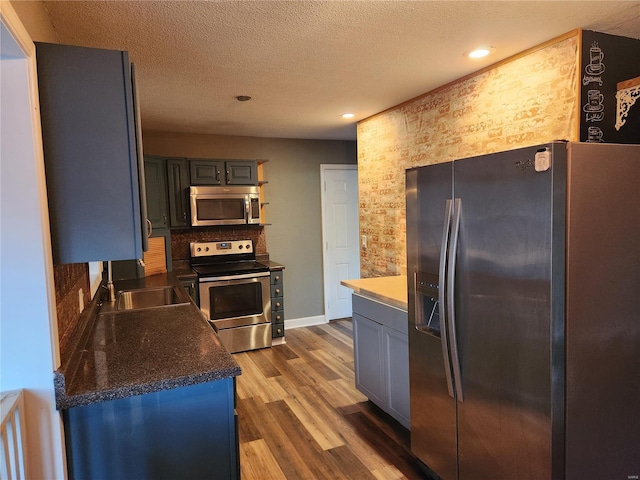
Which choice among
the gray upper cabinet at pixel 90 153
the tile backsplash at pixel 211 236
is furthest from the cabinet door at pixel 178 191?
the gray upper cabinet at pixel 90 153

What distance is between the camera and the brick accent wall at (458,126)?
2.18 m

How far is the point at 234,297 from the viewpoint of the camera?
168 inches

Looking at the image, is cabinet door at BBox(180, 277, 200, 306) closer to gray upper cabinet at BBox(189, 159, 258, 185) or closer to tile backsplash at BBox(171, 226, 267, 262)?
tile backsplash at BBox(171, 226, 267, 262)

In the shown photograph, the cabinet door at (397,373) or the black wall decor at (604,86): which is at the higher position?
the black wall decor at (604,86)

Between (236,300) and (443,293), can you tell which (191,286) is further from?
(443,293)

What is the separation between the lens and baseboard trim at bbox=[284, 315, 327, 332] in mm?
5188

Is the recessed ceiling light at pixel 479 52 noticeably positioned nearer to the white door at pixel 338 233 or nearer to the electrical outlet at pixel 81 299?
the electrical outlet at pixel 81 299

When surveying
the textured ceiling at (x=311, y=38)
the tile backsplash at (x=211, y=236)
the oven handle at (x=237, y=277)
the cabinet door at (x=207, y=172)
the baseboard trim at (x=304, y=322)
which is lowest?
the baseboard trim at (x=304, y=322)

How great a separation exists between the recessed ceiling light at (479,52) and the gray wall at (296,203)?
2971 mm

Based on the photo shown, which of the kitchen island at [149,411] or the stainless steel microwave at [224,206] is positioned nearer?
the kitchen island at [149,411]

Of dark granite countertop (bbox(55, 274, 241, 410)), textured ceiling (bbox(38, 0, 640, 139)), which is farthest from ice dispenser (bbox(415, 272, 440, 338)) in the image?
textured ceiling (bbox(38, 0, 640, 139))

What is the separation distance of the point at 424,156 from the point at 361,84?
0.75 meters

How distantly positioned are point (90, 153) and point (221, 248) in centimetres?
326

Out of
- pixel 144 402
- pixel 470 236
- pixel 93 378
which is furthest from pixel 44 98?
pixel 470 236
